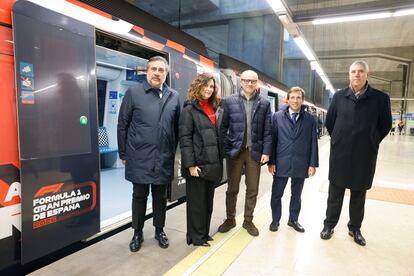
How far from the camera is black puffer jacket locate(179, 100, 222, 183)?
88.0 inches

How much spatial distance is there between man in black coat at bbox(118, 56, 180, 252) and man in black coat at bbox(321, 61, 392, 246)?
1.59 m

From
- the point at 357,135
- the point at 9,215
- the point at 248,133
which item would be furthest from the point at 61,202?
the point at 357,135

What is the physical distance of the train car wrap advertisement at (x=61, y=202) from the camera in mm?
1821

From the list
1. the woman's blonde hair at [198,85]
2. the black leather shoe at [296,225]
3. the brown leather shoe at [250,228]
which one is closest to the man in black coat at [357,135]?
the black leather shoe at [296,225]

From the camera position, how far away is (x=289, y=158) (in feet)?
8.87

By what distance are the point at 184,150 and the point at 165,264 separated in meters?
0.91

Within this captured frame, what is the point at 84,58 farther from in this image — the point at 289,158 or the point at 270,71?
the point at 270,71

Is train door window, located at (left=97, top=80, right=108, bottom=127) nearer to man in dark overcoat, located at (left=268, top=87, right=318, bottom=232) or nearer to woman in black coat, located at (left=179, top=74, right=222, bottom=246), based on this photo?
woman in black coat, located at (left=179, top=74, right=222, bottom=246)

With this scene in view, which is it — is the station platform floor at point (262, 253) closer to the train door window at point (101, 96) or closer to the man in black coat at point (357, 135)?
the man in black coat at point (357, 135)

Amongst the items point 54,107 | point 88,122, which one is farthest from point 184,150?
point 54,107

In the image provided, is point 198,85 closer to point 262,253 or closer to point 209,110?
point 209,110

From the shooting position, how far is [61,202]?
6.43 feet

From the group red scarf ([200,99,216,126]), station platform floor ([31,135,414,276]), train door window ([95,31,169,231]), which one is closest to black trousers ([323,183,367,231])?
station platform floor ([31,135,414,276])

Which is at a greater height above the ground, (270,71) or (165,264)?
(270,71)
